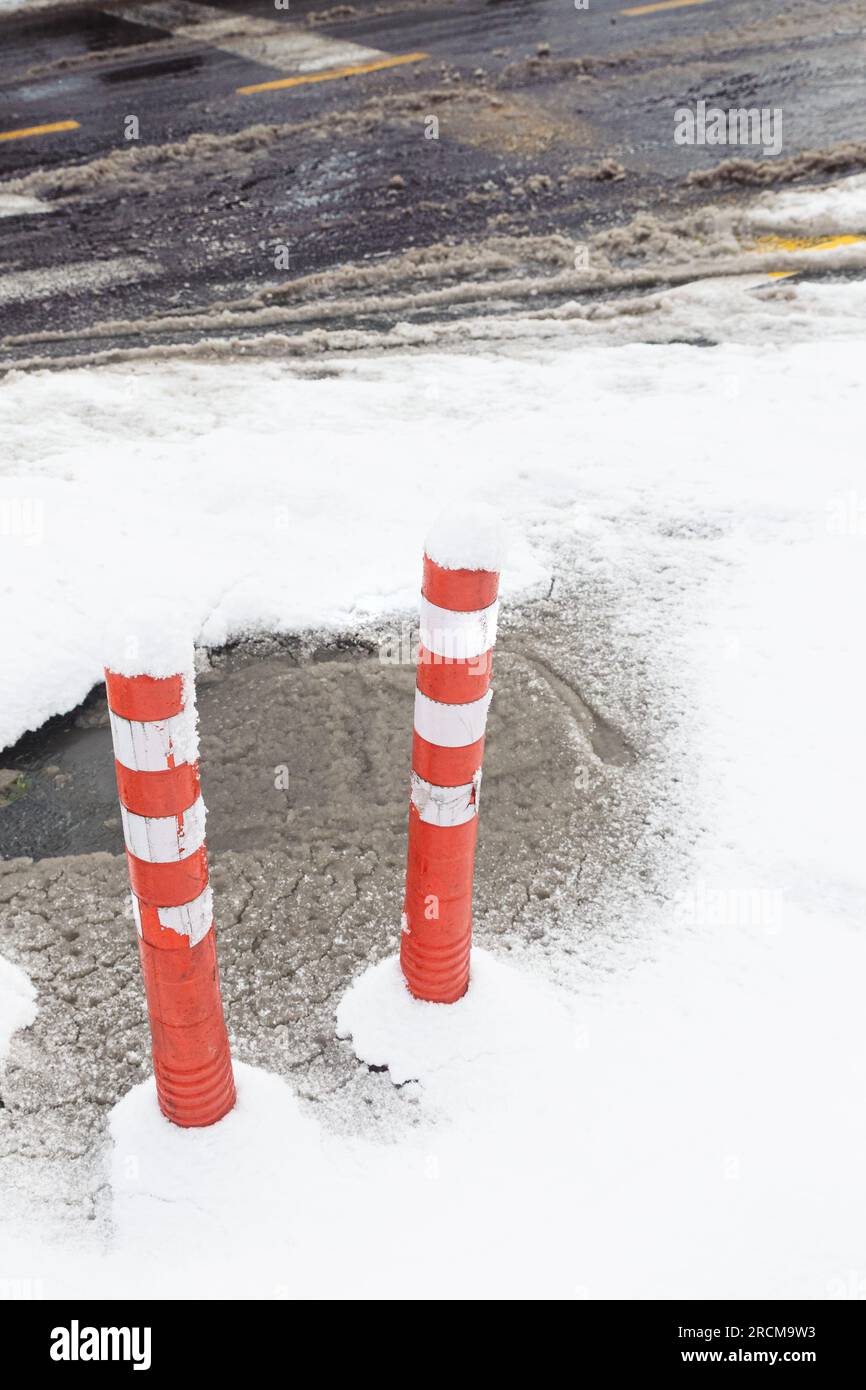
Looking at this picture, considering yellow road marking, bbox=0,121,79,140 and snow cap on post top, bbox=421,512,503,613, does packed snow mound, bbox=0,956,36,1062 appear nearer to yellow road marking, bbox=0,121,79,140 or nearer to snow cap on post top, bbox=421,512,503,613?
snow cap on post top, bbox=421,512,503,613

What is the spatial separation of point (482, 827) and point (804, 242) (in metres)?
5.55

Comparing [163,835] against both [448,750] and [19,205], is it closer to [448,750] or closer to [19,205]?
[448,750]

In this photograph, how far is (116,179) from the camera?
8.36 metres

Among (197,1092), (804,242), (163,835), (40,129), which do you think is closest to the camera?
(163,835)

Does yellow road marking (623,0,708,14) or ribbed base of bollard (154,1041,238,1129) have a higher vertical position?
yellow road marking (623,0,708,14)

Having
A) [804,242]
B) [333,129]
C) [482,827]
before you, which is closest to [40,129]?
[333,129]

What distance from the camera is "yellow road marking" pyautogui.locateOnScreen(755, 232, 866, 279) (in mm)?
7219

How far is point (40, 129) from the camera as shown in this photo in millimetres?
9422

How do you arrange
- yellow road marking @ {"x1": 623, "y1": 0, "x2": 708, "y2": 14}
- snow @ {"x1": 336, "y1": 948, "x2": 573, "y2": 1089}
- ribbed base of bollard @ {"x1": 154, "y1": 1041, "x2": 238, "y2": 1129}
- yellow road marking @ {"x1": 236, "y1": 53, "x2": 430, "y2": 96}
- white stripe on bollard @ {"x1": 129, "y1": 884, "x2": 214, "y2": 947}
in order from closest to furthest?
white stripe on bollard @ {"x1": 129, "y1": 884, "x2": 214, "y2": 947} < ribbed base of bollard @ {"x1": 154, "y1": 1041, "x2": 238, "y2": 1129} < snow @ {"x1": 336, "y1": 948, "x2": 573, "y2": 1089} < yellow road marking @ {"x1": 236, "y1": 53, "x2": 430, "y2": 96} < yellow road marking @ {"x1": 623, "y1": 0, "x2": 708, "y2": 14}

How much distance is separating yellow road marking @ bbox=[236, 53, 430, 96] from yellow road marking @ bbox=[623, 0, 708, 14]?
10.5 feet

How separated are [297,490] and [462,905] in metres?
2.78

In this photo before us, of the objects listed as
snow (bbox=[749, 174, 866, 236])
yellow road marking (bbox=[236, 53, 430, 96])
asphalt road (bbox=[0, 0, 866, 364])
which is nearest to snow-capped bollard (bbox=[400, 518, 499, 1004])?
asphalt road (bbox=[0, 0, 866, 364])

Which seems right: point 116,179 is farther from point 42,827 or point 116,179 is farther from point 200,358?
point 42,827

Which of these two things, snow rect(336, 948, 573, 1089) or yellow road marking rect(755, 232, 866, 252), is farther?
yellow road marking rect(755, 232, 866, 252)
